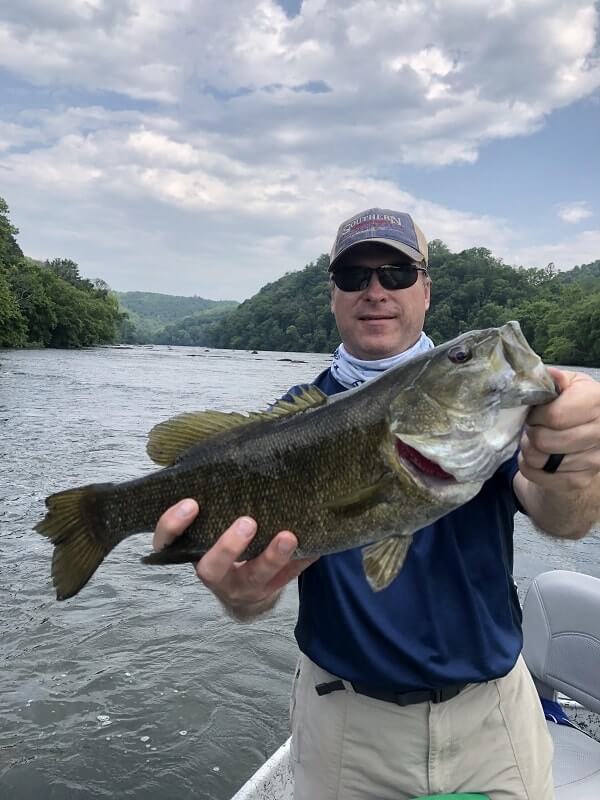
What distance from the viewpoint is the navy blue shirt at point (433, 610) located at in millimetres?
2496

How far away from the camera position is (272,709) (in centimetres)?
626

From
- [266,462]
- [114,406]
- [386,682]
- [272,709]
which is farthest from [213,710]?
[114,406]

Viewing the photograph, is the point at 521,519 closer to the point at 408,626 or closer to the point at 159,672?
the point at 159,672

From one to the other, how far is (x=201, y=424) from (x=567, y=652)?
9.02ft

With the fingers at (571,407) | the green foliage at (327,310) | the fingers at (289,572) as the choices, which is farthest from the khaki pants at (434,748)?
the green foliage at (327,310)

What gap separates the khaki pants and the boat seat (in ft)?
3.84

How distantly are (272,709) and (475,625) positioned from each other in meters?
4.43

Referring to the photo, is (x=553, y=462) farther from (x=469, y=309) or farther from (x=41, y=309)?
(x=469, y=309)

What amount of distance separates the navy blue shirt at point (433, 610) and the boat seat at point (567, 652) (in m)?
1.37

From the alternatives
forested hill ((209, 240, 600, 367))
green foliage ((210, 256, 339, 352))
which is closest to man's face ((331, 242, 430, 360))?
forested hill ((209, 240, 600, 367))

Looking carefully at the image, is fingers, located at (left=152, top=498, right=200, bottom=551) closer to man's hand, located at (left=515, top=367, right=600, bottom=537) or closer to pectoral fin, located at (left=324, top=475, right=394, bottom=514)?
pectoral fin, located at (left=324, top=475, right=394, bottom=514)

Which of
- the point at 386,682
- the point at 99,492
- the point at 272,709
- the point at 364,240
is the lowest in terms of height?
the point at 272,709

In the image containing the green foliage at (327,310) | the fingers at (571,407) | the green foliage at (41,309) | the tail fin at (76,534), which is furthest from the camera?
the green foliage at (327,310)

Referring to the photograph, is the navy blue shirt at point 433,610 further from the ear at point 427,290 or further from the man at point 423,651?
the ear at point 427,290
